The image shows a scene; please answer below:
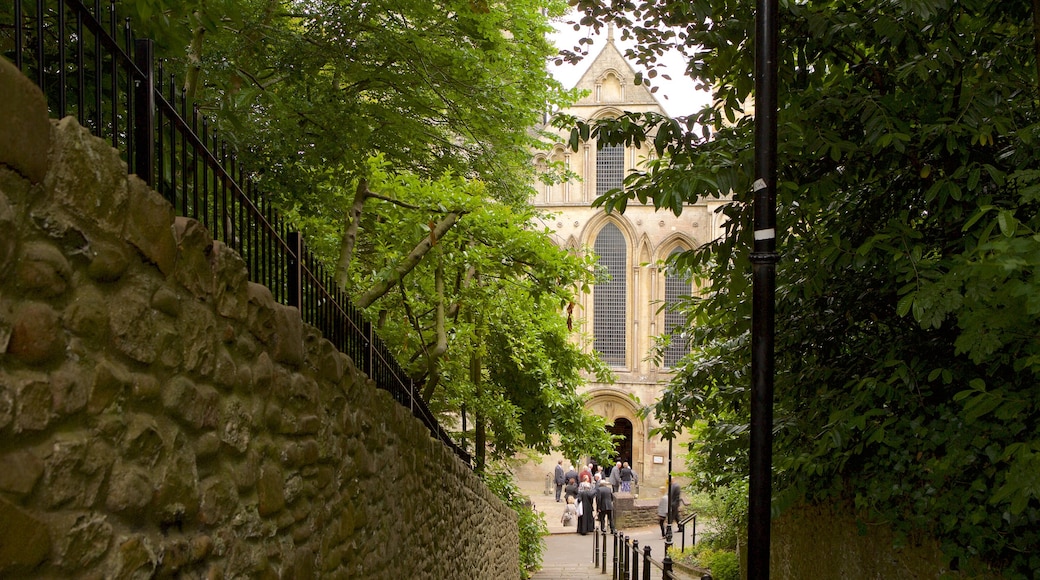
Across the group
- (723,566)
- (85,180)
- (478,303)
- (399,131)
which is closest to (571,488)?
(723,566)

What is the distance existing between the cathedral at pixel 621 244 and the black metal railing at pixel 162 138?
113 ft

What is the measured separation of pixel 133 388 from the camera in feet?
6.46

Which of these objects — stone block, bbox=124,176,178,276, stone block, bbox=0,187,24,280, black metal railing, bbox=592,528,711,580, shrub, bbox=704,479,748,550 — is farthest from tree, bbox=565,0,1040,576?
shrub, bbox=704,479,748,550

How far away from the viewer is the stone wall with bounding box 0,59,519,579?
5.20 ft

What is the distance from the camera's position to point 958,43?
481 centimetres

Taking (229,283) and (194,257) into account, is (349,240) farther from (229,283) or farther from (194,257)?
(194,257)

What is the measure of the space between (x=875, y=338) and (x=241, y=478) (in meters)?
4.67

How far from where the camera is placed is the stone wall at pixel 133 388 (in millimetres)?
1586

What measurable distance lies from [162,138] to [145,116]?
83mm

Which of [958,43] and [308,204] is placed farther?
[308,204]

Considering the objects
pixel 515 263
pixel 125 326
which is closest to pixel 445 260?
pixel 515 263

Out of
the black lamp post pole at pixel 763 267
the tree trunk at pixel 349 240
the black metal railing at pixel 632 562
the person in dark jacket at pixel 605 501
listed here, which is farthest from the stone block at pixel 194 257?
the person in dark jacket at pixel 605 501

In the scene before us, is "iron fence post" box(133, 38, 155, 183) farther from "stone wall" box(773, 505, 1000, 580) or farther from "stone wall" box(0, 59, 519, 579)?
"stone wall" box(773, 505, 1000, 580)

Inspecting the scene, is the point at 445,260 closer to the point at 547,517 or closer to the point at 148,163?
the point at 148,163
